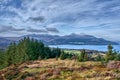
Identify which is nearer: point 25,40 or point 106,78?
point 106,78

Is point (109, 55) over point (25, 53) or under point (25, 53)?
over

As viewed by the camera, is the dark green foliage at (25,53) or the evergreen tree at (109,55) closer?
the evergreen tree at (109,55)

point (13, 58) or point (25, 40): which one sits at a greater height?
point (25, 40)

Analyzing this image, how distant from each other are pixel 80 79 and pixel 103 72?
289cm

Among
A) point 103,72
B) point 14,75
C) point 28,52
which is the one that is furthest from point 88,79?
point 28,52

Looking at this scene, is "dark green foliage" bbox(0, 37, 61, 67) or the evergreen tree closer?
the evergreen tree

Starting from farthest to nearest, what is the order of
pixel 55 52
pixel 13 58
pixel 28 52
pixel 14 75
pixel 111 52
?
pixel 55 52 → pixel 13 58 → pixel 28 52 → pixel 111 52 → pixel 14 75

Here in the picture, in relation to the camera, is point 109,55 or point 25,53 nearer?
point 109,55

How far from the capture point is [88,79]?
23.4 metres

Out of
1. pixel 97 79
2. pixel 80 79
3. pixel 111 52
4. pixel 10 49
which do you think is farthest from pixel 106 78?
pixel 10 49

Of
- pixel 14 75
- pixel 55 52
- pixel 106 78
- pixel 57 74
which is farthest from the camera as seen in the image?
pixel 55 52

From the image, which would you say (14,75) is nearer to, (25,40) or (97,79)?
(97,79)

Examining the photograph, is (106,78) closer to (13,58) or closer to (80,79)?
(80,79)

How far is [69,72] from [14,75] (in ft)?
28.1
